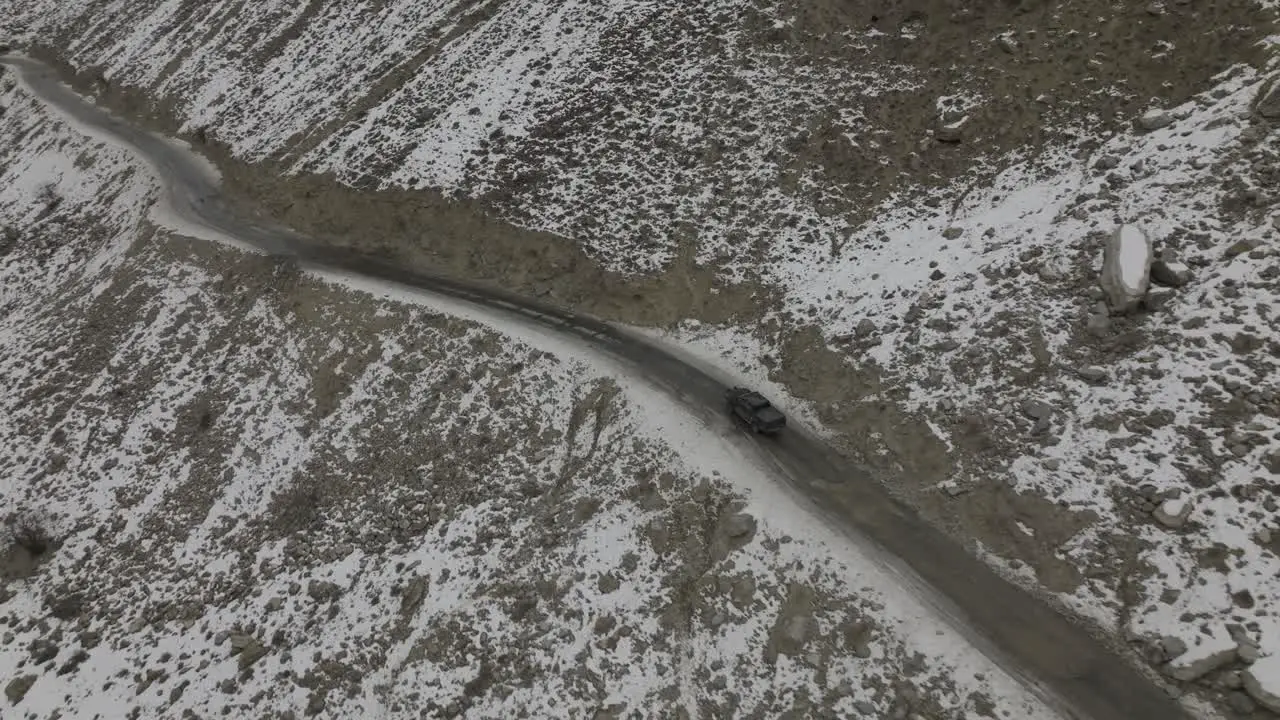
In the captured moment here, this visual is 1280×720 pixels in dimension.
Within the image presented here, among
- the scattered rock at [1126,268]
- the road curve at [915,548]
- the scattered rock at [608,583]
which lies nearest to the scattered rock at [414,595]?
the scattered rock at [608,583]

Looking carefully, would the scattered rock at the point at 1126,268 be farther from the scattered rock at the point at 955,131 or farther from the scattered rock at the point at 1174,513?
the scattered rock at the point at 955,131

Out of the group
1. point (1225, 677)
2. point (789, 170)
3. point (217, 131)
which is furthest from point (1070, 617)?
point (217, 131)

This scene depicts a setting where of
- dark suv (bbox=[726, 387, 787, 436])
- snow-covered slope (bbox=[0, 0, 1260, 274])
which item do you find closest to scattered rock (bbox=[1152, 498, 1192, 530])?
dark suv (bbox=[726, 387, 787, 436])

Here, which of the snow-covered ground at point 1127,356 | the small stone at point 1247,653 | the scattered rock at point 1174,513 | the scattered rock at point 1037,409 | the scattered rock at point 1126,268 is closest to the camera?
the small stone at point 1247,653

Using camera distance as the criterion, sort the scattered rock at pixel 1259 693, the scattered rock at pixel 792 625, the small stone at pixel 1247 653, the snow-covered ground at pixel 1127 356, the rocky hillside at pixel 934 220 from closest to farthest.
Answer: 1. the scattered rock at pixel 1259 693
2. the small stone at pixel 1247 653
3. the snow-covered ground at pixel 1127 356
4. the rocky hillside at pixel 934 220
5. the scattered rock at pixel 792 625

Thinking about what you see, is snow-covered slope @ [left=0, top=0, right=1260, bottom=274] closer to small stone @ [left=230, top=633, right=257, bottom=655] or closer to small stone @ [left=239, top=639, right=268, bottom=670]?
small stone @ [left=239, top=639, right=268, bottom=670]

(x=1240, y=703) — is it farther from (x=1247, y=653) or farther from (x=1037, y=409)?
(x=1037, y=409)
